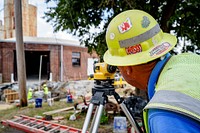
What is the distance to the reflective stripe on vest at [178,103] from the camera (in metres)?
0.66

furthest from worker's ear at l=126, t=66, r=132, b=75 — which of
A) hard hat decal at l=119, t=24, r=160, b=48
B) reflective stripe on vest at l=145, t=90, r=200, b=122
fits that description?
reflective stripe on vest at l=145, t=90, r=200, b=122

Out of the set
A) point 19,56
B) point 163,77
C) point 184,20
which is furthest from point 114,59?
point 19,56

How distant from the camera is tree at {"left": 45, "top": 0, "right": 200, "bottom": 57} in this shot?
570cm

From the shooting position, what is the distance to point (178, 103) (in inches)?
26.7

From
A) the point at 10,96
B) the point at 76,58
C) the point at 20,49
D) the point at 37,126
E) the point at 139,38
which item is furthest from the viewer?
the point at 76,58

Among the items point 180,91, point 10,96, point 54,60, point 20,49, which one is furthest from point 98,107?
point 54,60

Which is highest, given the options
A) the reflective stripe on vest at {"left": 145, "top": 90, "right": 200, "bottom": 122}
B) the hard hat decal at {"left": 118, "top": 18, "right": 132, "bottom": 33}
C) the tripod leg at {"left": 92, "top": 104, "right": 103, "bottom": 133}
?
the hard hat decal at {"left": 118, "top": 18, "right": 132, "bottom": 33}

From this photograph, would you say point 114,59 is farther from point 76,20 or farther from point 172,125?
point 76,20

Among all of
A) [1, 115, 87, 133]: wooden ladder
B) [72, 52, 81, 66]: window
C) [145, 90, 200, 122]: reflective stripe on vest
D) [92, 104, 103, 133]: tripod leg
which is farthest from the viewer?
Result: [72, 52, 81, 66]: window

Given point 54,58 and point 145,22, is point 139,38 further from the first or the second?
point 54,58

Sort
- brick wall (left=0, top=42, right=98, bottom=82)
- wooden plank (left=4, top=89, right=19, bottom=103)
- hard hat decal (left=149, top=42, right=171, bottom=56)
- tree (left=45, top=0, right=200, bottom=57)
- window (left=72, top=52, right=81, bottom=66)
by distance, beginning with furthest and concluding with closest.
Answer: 1. window (left=72, top=52, right=81, bottom=66)
2. brick wall (left=0, top=42, right=98, bottom=82)
3. wooden plank (left=4, top=89, right=19, bottom=103)
4. tree (left=45, top=0, right=200, bottom=57)
5. hard hat decal (left=149, top=42, right=171, bottom=56)

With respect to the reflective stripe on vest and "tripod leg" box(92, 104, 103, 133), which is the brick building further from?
the reflective stripe on vest

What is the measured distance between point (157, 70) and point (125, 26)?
11.8 inches

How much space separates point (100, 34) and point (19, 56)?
130 inches
